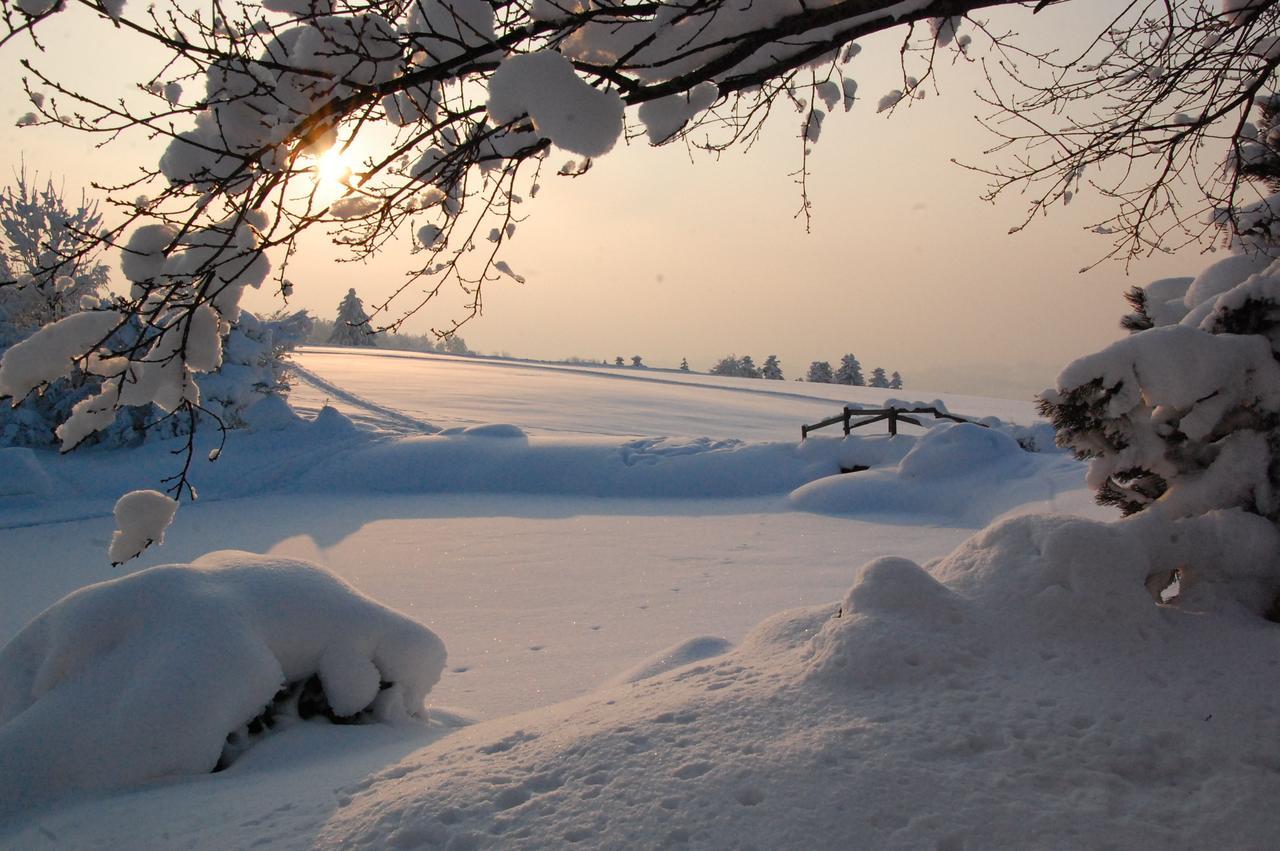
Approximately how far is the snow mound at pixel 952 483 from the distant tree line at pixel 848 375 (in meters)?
39.7

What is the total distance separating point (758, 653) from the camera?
11.1 ft

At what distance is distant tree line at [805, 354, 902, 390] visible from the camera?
Answer: 171 feet

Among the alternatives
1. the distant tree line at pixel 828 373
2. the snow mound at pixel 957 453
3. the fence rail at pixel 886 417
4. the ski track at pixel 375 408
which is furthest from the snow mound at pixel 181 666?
the distant tree line at pixel 828 373

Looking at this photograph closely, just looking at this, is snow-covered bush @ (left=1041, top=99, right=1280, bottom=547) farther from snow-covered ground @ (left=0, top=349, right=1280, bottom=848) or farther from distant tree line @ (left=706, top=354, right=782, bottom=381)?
distant tree line @ (left=706, top=354, right=782, bottom=381)

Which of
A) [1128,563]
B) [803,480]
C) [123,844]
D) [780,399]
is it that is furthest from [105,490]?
[780,399]

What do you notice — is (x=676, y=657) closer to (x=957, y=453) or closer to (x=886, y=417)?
(x=957, y=453)

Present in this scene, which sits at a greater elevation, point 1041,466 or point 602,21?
point 602,21

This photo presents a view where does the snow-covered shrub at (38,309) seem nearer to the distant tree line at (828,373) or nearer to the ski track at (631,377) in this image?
the ski track at (631,377)

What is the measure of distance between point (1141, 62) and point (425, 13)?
12.9ft

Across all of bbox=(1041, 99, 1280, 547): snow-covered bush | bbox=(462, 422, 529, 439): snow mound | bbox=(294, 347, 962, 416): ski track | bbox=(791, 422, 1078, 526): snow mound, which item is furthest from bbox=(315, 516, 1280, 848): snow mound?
bbox=(294, 347, 962, 416): ski track

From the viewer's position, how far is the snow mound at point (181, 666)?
3088 millimetres

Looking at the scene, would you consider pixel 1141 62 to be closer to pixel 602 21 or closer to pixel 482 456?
pixel 602 21

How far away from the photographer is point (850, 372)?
171ft

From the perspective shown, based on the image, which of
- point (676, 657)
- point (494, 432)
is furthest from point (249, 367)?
point (676, 657)
